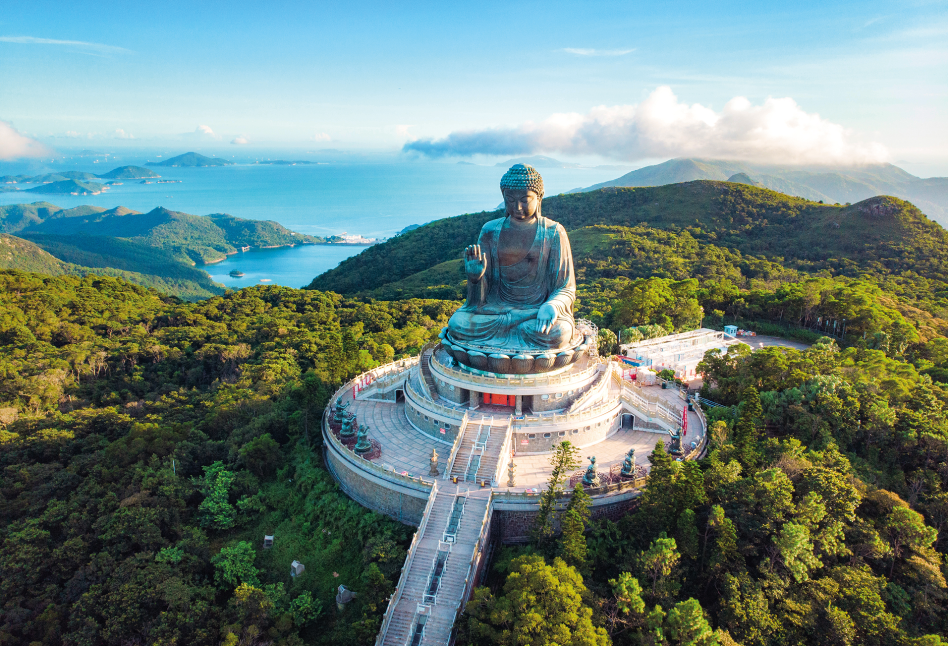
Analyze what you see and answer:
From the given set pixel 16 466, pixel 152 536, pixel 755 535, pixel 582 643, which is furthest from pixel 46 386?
pixel 755 535

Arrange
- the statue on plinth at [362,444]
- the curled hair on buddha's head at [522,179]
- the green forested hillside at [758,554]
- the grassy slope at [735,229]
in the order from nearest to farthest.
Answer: the green forested hillside at [758,554] < the statue on plinth at [362,444] < the curled hair on buddha's head at [522,179] < the grassy slope at [735,229]

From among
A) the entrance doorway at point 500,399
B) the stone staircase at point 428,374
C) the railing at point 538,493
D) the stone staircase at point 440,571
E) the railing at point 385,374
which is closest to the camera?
the stone staircase at point 440,571

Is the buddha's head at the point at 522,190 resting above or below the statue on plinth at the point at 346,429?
above

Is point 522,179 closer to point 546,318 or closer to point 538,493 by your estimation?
point 546,318

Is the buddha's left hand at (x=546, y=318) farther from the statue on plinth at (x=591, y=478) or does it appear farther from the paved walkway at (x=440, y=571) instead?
the paved walkway at (x=440, y=571)

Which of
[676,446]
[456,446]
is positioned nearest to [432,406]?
[456,446]

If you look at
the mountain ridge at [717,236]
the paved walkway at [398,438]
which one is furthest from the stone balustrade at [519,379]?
the mountain ridge at [717,236]
